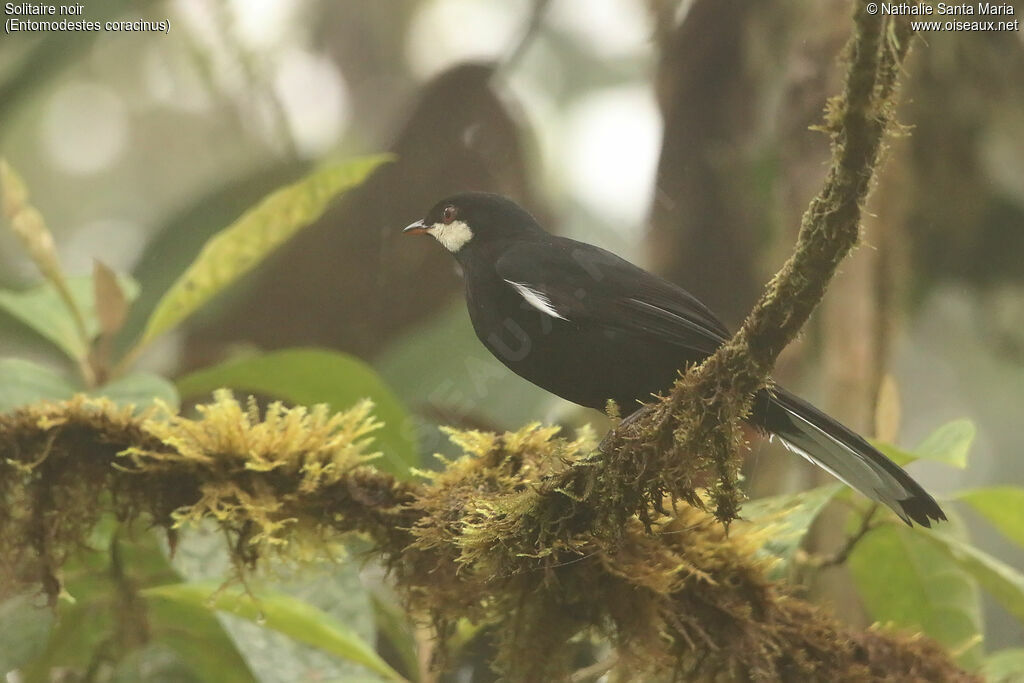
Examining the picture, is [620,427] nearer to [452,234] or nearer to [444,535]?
[444,535]

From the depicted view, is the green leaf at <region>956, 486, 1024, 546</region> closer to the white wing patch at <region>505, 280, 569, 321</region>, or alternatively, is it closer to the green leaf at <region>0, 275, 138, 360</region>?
the white wing patch at <region>505, 280, 569, 321</region>

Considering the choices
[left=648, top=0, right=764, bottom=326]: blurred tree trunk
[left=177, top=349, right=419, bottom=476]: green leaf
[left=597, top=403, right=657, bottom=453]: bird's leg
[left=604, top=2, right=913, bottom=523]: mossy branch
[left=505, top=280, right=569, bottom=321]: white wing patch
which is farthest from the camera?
[left=648, top=0, right=764, bottom=326]: blurred tree trunk

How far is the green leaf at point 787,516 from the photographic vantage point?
2.23 m

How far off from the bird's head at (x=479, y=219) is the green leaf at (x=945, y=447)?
2.98ft

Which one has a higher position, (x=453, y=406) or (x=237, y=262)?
(x=237, y=262)

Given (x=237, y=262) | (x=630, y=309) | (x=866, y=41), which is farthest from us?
(x=237, y=262)

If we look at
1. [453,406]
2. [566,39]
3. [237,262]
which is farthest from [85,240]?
[453,406]

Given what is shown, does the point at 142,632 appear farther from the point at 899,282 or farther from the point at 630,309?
the point at 899,282

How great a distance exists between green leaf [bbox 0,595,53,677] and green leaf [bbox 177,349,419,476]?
0.67m

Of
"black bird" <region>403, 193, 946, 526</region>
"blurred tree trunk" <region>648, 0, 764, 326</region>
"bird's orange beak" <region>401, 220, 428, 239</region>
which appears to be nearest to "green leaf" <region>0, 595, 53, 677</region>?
"bird's orange beak" <region>401, 220, 428, 239</region>

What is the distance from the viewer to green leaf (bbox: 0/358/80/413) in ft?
8.05

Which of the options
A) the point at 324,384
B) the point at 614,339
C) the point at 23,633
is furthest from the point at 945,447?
the point at 23,633

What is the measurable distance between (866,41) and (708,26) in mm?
2647

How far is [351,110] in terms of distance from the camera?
515 cm
